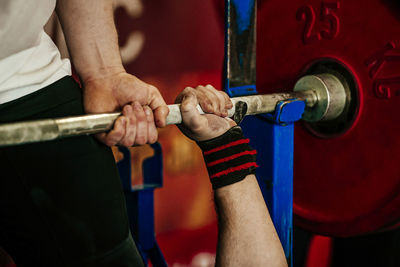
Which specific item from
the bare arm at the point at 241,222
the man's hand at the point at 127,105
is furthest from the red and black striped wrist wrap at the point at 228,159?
the man's hand at the point at 127,105

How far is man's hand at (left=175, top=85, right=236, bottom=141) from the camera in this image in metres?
0.66

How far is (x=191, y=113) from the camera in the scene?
65cm

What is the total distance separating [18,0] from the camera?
593mm

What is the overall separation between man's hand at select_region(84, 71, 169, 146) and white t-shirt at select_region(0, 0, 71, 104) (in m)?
0.08

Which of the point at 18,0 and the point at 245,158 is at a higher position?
the point at 18,0

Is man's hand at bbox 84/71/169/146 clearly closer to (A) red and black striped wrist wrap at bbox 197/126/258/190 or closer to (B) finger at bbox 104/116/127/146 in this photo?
(B) finger at bbox 104/116/127/146

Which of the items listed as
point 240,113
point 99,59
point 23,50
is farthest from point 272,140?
point 23,50

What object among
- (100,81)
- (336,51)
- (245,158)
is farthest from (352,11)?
(100,81)

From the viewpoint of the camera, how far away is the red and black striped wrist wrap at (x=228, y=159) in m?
0.72

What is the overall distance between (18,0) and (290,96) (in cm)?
52

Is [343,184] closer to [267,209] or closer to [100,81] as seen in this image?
[267,209]

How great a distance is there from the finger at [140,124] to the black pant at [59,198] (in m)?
0.10

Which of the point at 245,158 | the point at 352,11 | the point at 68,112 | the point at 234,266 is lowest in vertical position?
the point at 234,266

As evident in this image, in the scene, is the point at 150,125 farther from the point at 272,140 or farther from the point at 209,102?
the point at 272,140
